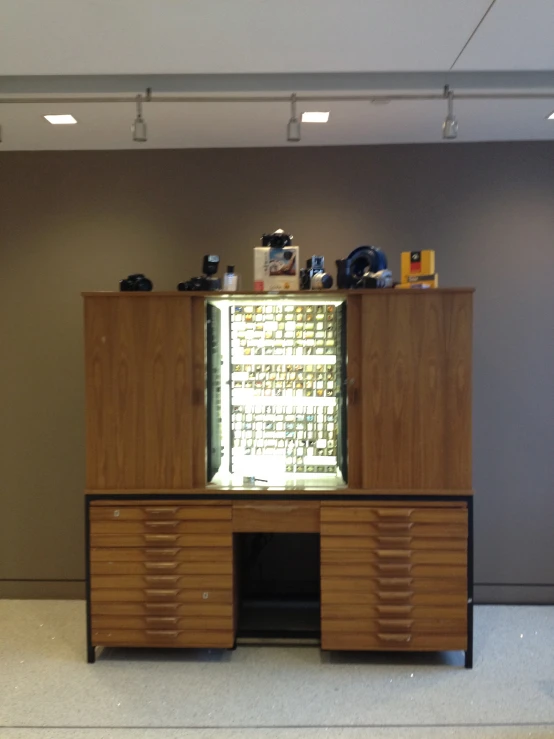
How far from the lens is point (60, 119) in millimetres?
3316

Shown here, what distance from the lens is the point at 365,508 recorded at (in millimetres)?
3082

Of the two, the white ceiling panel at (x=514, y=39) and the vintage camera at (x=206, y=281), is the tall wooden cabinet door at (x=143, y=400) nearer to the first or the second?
the vintage camera at (x=206, y=281)

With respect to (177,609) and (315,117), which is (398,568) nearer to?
(177,609)

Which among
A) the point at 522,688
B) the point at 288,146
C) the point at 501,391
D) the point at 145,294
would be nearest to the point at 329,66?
the point at 288,146

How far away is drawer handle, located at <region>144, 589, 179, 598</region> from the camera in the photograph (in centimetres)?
310

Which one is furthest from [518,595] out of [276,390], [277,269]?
[277,269]

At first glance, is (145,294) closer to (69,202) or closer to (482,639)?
(69,202)

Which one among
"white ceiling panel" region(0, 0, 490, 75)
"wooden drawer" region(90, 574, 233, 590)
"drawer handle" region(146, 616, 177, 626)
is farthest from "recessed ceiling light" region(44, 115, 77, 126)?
"drawer handle" region(146, 616, 177, 626)

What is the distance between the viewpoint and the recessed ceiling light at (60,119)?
3.27 meters

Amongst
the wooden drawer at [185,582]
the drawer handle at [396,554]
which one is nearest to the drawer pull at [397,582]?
the drawer handle at [396,554]

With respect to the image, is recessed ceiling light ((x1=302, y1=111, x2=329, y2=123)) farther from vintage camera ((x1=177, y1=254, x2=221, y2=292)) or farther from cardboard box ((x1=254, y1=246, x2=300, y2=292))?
vintage camera ((x1=177, y1=254, x2=221, y2=292))

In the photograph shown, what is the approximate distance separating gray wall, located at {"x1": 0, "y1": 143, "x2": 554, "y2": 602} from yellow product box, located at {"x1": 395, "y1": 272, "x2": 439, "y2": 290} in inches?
24.7

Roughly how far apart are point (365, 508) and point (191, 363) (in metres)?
1.11

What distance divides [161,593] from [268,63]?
2.51 meters
